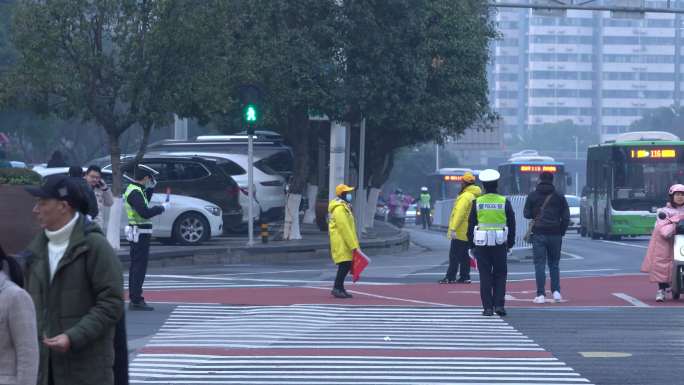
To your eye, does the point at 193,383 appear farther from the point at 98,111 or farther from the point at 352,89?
the point at 352,89

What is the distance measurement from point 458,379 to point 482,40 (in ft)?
103

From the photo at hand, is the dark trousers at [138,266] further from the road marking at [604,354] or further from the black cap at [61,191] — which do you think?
the black cap at [61,191]

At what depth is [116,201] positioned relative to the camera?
25125 mm

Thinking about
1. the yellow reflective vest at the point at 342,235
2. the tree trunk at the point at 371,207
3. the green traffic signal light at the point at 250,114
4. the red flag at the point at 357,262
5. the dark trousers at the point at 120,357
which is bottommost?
the tree trunk at the point at 371,207

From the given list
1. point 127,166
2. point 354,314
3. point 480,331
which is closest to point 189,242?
point 127,166

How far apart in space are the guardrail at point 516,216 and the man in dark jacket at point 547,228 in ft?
25.6

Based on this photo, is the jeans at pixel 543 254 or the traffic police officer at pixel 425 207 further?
the traffic police officer at pixel 425 207

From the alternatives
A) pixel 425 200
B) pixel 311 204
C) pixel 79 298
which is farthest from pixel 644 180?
pixel 79 298

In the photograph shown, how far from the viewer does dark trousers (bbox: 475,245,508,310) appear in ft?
53.7

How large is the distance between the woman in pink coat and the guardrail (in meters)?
7.69

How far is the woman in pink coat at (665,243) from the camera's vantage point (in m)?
18.5

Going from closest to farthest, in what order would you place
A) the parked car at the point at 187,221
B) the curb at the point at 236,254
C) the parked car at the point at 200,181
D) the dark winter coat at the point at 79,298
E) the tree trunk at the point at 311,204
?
the dark winter coat at the point at 79,298 < the curb at the point at 236,254 < the parked car at the point at 187,221 < the parked car at the point at 200,181 < the tree trunk at the point at 311,204

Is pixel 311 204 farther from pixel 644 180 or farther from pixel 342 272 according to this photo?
pixel 342 272

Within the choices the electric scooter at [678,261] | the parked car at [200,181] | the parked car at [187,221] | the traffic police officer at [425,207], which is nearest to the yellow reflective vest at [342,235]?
the electric scooter at [678,261]
